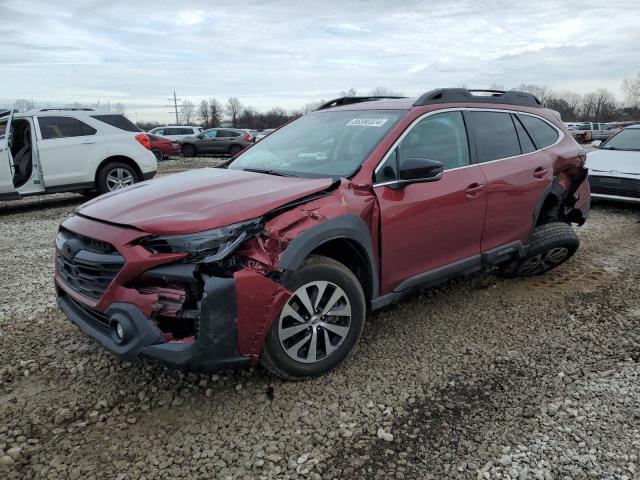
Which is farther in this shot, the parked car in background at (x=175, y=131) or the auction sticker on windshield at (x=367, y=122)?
the parked car in background at (x=175, y=131)

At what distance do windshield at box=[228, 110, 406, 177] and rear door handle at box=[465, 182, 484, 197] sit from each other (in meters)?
0.79

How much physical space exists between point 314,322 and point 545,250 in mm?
2716

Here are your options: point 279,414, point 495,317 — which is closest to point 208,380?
point 279,414

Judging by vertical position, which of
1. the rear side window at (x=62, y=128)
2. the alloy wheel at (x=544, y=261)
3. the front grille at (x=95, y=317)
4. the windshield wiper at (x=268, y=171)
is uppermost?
the rear side window at (x=62, y=128)

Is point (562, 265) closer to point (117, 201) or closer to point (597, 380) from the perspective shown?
point (597, 380)

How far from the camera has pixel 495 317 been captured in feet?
13.4

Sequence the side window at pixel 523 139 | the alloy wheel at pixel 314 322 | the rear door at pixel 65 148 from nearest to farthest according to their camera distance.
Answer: the alloy wheel at pixel 314 322
the side window at pixel 523 139
the rear door at pixel 65 148

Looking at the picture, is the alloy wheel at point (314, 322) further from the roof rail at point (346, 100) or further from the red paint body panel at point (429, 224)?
the roof rail at point (346, 100)

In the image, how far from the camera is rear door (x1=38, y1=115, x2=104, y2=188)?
877cm

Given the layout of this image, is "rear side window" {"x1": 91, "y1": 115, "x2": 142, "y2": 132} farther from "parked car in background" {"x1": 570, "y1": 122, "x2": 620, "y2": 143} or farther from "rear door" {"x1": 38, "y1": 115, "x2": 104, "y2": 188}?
"parked car in background" {"x1": 570, "y1": 122, "x2": 620, "y2": 143}

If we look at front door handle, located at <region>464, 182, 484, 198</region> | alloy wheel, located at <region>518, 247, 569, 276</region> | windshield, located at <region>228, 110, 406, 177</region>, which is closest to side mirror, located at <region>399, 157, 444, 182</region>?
windshield, located at <region>228, 110, 406, 177</region>

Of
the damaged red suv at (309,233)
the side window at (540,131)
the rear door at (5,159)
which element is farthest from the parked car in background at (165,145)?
the side window at (540,131)

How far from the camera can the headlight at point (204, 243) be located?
102 inches

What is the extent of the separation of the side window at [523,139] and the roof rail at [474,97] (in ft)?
0.68
